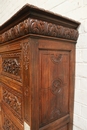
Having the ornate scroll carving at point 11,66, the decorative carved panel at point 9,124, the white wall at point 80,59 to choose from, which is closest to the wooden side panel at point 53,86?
the white wall at point 80,59

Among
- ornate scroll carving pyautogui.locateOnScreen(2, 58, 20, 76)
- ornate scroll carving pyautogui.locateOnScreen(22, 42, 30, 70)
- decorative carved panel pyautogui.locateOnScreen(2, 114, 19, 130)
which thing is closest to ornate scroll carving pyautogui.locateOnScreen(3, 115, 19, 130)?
decorative carved panel pyautogui.locateOnScreen(2, 114, 19, 130)

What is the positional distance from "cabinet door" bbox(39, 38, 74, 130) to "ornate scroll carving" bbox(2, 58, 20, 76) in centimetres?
21

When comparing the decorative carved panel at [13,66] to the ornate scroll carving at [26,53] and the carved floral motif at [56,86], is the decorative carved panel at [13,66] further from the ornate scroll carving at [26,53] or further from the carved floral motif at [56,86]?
the carved floral motif at [56,86]

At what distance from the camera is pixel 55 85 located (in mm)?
805

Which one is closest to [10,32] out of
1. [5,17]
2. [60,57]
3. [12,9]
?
[60,57]

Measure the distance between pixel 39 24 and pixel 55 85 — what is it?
0.43 m

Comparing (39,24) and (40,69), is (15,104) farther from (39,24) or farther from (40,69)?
(39,24)

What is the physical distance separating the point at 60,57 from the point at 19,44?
307mm

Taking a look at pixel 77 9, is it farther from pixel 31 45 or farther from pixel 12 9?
pixel 12 9

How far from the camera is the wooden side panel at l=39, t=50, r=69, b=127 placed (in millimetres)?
729

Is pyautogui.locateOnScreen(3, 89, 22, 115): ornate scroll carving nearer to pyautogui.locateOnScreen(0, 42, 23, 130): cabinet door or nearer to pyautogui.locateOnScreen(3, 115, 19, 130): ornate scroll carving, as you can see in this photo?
pyautogui.locateOnScreen(0, 42, 23, 130): cabinet door

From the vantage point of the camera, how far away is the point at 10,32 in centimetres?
78

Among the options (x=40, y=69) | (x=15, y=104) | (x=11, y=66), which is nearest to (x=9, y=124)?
(x=15, y=104)

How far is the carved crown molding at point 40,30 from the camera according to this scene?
2.00ft
